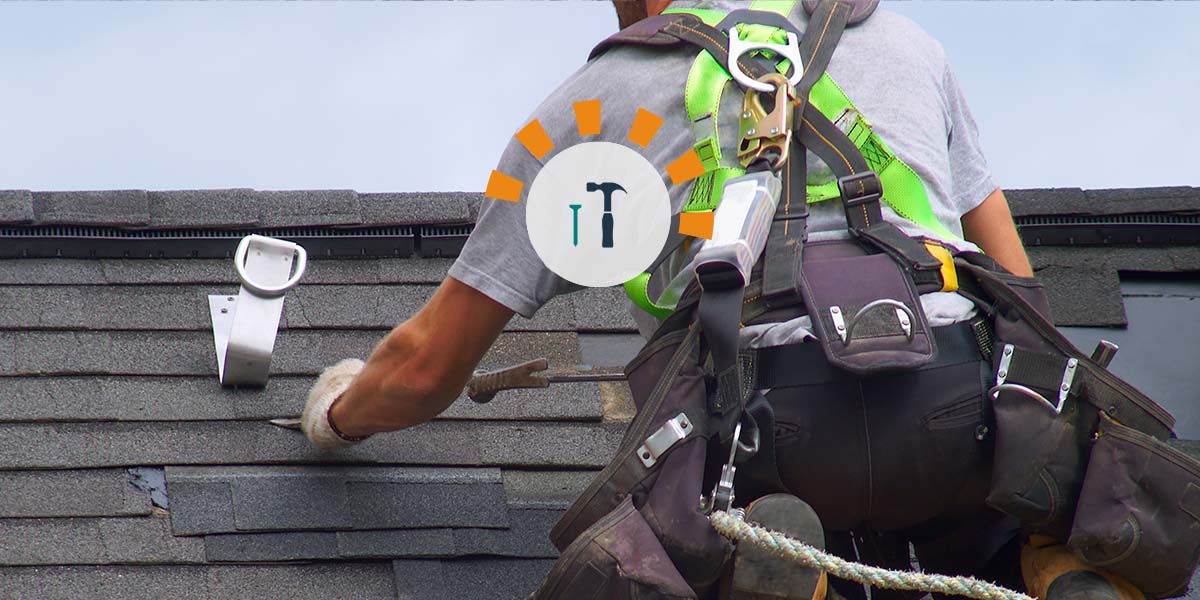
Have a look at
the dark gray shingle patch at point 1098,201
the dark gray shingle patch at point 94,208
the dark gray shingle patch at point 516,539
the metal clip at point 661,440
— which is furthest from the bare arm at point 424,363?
the dark gray shingle patch at point 1098,201

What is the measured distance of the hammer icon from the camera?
2564mm

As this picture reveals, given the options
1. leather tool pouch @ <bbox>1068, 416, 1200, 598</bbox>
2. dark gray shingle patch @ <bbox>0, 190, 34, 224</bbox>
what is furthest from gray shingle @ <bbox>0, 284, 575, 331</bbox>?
leather tool pouch @ <bbox>1068, 416, 1200, 598</bbox>

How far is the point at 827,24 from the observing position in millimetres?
2508

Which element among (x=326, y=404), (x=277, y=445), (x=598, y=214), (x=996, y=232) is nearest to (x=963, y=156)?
(x=996, y=232)

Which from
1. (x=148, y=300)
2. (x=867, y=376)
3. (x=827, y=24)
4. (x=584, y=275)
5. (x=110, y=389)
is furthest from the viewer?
(x=148, y=300)

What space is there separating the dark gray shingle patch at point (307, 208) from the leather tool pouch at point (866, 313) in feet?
5.55

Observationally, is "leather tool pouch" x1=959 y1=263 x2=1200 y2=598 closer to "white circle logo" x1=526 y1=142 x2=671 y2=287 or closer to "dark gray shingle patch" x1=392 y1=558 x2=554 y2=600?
"white circle logo" x1=526 y1=142 x2=671 y2=287

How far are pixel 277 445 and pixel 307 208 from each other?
2.63ft

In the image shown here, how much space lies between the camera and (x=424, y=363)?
2.78m

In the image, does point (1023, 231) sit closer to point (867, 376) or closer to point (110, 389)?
point (867, 376)

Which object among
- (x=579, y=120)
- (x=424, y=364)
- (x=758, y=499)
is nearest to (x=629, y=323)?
(x=424, y=364)

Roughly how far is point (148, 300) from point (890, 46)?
5.99ft

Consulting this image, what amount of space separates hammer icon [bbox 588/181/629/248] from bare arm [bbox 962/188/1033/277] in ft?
2.44

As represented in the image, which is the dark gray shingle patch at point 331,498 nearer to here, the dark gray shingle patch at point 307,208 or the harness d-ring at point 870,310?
the dark gray shingle patch at point 307,208
